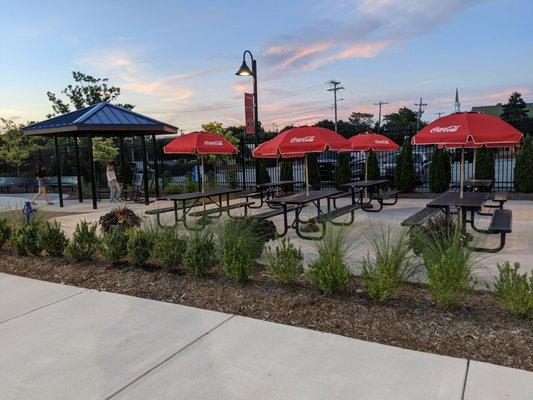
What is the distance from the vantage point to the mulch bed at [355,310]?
3468 mm

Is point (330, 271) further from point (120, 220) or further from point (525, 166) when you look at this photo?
point (525, 166)

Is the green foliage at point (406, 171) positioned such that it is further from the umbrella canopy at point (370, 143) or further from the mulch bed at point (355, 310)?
the mulch bed at point (355, 310)

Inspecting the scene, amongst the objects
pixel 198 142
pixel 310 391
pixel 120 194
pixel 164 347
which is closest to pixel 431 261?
pixel 310 391

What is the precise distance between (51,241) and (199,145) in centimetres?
493

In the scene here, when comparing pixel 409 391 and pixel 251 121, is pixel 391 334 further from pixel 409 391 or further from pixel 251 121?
pixel 251 121

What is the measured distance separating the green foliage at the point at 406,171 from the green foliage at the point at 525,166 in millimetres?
3107

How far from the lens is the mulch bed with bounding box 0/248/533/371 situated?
Answer: 347 centimetres

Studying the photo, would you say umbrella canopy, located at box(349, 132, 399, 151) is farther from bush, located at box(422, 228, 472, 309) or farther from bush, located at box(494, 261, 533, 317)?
bush, located at box(494, 261, 533, 317)

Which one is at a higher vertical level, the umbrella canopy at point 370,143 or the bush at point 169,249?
the umbrella canopy at point 370,143

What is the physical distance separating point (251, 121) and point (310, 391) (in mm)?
13444

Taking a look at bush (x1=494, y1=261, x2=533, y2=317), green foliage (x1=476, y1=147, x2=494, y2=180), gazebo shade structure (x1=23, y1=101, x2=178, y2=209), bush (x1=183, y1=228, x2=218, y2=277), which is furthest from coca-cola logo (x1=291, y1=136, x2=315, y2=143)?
green foliage (x1=476, y1=147, x2=494, y2=180)

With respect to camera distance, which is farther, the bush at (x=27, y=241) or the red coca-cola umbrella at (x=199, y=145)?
the red coca-cola umbrella at (x=199, y=145)

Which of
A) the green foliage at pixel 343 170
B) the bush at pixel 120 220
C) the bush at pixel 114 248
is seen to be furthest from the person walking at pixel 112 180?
the bush at pixel 114 248

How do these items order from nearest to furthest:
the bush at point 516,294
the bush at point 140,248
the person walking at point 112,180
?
1. the bush at point 516,294
2. the bush at point 140,248
3. the person walking at point 112,180
